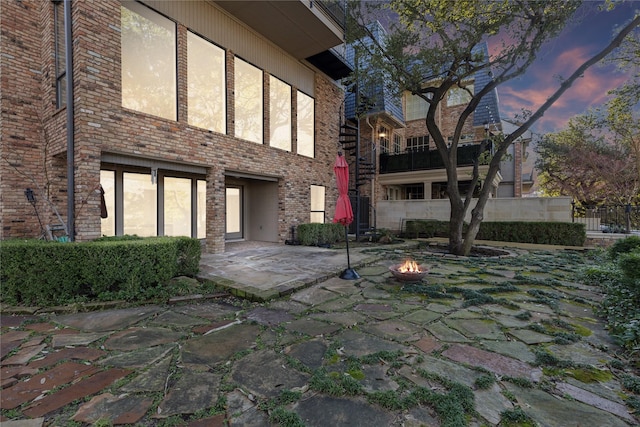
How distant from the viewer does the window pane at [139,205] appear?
6.75 metres

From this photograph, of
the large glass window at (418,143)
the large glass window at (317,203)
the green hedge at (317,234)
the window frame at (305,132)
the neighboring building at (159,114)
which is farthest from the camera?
the large glass window at (418,143)

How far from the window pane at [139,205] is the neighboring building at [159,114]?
0.09ft

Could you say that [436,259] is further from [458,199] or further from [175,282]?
[175,282]

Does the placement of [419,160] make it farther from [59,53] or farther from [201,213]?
[59,53]

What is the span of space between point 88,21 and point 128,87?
1.22 metres

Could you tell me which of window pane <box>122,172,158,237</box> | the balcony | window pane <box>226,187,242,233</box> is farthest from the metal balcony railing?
window pane <box>122,172,158,237</box>

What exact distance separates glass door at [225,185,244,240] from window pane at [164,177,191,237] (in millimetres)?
2101

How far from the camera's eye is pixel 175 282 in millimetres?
4602

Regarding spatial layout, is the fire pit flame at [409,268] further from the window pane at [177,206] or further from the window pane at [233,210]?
the window pane at [233,210]

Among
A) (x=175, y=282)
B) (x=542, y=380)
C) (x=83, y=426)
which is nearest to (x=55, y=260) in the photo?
(x=175, y=282)

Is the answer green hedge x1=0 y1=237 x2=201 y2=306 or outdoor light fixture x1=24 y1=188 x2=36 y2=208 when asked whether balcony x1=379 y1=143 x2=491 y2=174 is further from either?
outdoor light fixture x1=24 y1=188 x2=36 y2=208

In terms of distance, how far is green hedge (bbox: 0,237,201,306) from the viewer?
378 centimetres

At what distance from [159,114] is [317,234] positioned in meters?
6.04

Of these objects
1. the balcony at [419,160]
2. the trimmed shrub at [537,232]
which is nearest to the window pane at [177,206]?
the balcony at [419,160]
